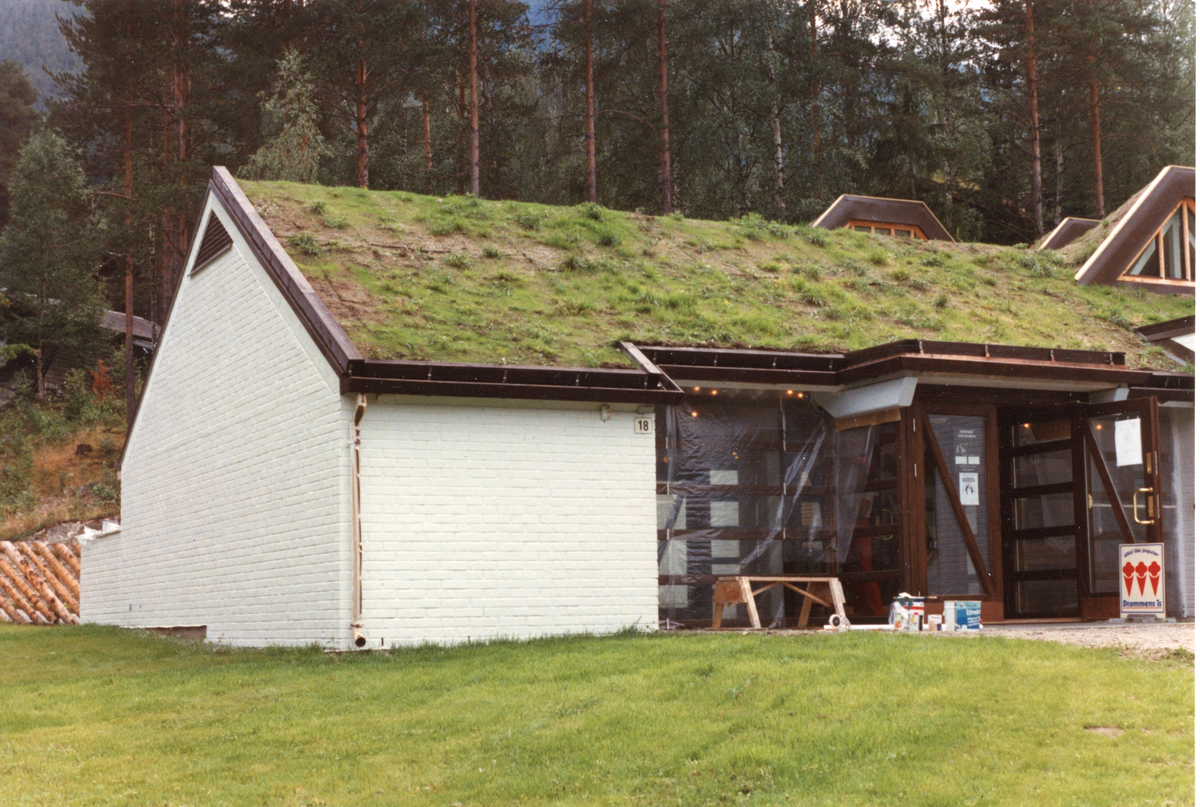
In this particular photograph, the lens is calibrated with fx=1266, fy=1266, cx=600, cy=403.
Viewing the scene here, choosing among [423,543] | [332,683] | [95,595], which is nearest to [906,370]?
[423,543]

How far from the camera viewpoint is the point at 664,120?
30.6 meters

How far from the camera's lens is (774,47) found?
35.6m

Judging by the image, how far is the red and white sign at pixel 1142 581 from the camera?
43.3 ft

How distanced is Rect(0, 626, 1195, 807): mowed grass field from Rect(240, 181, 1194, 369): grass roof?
3.79 meters

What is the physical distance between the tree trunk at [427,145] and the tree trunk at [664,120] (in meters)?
5.57

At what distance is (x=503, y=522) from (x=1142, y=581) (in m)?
6.88

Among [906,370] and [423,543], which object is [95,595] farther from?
[906,370]

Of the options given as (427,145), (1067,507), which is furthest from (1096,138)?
(1067,507)

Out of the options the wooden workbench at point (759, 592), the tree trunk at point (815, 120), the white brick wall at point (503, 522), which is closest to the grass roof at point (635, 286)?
the white brick wall at point (503, 522)

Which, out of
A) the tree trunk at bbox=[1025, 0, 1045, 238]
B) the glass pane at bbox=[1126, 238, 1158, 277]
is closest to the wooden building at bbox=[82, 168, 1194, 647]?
the glass pane at bbox=[1126, 238, 1158, 277]

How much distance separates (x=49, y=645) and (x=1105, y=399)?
12.3 meters

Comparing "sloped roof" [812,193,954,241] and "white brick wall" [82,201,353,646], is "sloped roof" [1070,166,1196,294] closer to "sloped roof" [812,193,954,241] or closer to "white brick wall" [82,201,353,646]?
"sloped roof" [812,193,954,241]

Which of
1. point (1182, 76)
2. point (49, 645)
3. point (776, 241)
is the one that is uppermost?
point (1182, 76)

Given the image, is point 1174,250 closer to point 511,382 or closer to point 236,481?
point 511,382
